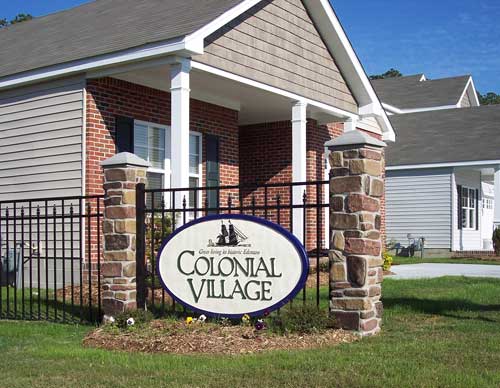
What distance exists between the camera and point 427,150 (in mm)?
24828

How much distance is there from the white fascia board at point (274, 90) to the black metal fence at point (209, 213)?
1833 millimetres

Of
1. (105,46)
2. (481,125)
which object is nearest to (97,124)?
(105,46)

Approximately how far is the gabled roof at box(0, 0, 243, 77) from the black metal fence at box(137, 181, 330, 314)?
8.70ft

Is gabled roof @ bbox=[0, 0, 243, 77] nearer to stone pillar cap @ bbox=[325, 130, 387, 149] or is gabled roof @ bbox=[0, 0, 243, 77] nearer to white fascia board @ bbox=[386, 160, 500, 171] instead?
stone pillar cap @ bbox=[325, 130, 387, 149]

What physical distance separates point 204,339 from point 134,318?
1.17 metres

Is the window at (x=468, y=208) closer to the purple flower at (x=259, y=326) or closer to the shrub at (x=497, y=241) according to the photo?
the shrub at (x=497, y=241)

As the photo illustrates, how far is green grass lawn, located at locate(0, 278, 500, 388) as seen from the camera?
5438 mm

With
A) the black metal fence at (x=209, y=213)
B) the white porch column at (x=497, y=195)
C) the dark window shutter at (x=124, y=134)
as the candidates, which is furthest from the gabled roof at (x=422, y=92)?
the dark window shutter at (x=124, y=134)

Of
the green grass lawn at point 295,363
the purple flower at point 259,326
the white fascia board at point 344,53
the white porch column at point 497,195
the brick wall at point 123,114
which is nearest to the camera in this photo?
the green grass lawn at point 295,363

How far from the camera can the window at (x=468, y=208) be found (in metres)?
25.4

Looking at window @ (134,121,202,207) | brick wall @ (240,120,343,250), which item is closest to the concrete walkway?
brick wall @ (240,120,343,250)

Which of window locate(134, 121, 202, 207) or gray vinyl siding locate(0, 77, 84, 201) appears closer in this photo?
gray vinyl siding locate(0, 77, 84, 201)

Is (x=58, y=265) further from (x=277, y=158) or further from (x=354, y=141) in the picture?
(x=354, y=141)

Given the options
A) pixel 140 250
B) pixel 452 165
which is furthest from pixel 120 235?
pixel 452 165
